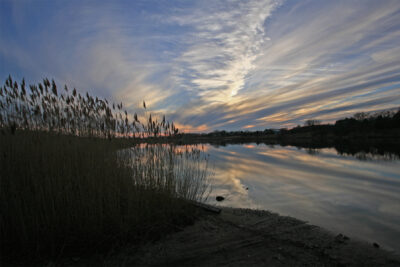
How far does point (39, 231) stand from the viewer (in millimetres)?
2826

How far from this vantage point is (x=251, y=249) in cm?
284

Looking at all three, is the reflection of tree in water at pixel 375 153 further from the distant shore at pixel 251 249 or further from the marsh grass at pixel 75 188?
the marsh grass at pixel 75 188

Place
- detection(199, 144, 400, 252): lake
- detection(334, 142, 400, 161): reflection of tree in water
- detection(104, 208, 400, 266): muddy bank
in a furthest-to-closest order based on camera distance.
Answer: detection(334, 142, 400, 161): reflection of tree in water < detection(199, 144, 400, 252): lake < detection(104, 208, 400, 266): muddy bank

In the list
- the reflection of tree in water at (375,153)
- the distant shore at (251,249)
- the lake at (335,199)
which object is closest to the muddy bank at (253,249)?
the distant shore at (251,249)

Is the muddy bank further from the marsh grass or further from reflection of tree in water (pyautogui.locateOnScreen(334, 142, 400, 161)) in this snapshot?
reflection of tree in water (pyautogui.locateOnScreen(334, 142, 400, 161))

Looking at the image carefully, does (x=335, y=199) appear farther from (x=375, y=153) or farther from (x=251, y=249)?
(x=375, y=153)

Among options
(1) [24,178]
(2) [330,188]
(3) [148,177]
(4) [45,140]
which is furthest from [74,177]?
(2) [330,188]

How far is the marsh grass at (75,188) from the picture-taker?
109 inches

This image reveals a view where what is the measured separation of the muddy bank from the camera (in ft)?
8.51

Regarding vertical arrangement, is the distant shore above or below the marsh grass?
below

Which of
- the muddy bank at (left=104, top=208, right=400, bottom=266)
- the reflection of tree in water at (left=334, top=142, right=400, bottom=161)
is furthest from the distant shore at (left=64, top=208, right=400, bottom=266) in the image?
the reflection of tree in water at (left=334, top=142, right=400, bottom=161)

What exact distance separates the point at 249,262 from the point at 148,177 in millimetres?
2500

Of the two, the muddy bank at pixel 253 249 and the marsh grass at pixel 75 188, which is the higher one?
the marsh grass at pixel 75 188

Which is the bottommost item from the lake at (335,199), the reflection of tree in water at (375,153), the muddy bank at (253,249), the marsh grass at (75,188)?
the reflection of tree in water at (375,153)
